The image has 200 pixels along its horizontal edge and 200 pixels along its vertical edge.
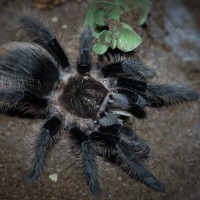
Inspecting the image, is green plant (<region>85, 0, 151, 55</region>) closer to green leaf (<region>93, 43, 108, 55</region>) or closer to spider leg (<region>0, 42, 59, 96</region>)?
green leaf (<region>93, 43, 108, 55</region>)

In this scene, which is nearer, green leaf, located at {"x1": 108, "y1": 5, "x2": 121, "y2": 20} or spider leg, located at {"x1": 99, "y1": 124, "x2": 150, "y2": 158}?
spider leg, located at {"x1": 99, "y1": 124, "x2": 150, "y2": 158}

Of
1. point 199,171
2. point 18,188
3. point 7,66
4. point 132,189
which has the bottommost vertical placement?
point 18,188

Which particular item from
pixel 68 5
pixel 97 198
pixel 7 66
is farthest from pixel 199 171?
pixel 68 5

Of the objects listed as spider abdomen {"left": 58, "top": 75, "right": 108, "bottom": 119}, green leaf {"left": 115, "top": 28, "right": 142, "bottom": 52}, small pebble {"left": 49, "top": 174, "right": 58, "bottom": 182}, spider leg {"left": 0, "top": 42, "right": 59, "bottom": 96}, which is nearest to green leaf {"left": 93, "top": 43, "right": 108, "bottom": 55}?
green leaf {"left": 115, "top": 28, "right": 142, "bottom": 52}

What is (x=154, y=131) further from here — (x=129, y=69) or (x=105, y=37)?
(x=105, y=37)

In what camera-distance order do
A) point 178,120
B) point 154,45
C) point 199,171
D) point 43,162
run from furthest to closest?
1. point 154,45
2. point 178,120
3. point 199,171
4. point 43,162

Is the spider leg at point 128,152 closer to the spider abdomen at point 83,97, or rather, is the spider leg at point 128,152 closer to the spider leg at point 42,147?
the spider abdomen at point 83,97

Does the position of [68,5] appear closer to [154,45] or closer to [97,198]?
[154,45]
